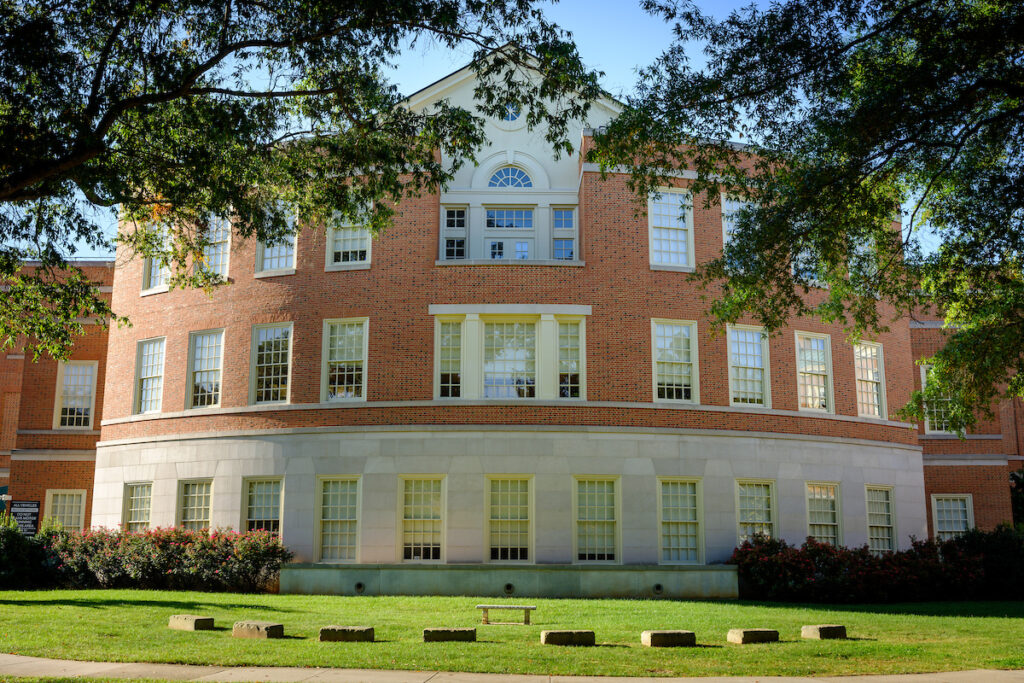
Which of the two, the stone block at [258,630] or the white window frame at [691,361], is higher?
the white window frame at [691,361]

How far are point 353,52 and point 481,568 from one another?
1450 centimetres

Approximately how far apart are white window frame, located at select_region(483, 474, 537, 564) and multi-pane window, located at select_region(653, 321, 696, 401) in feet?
15.5

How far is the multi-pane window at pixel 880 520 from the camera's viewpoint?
29.0 meters

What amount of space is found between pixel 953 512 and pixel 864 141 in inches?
1024

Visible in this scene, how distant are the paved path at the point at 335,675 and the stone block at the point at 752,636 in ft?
10.0

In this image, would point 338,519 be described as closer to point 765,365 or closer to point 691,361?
point 691,361

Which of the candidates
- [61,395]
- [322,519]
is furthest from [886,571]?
[61,395]

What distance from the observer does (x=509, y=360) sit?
88.3ft

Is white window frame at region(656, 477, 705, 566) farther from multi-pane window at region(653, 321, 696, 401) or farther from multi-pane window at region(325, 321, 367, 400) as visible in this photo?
multi-pane window at region(325, 321, 367, 400)

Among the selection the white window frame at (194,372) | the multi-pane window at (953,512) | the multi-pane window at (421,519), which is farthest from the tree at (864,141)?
the multi-pane window at (953,512)

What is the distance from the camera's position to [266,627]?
1448cm

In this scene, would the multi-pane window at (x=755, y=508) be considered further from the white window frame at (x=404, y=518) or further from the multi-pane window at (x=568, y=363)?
the white window frame at (x=404, y=518)

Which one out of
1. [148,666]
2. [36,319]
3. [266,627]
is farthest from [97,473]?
[148,666]

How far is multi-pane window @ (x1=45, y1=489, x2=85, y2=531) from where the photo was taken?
114ft
